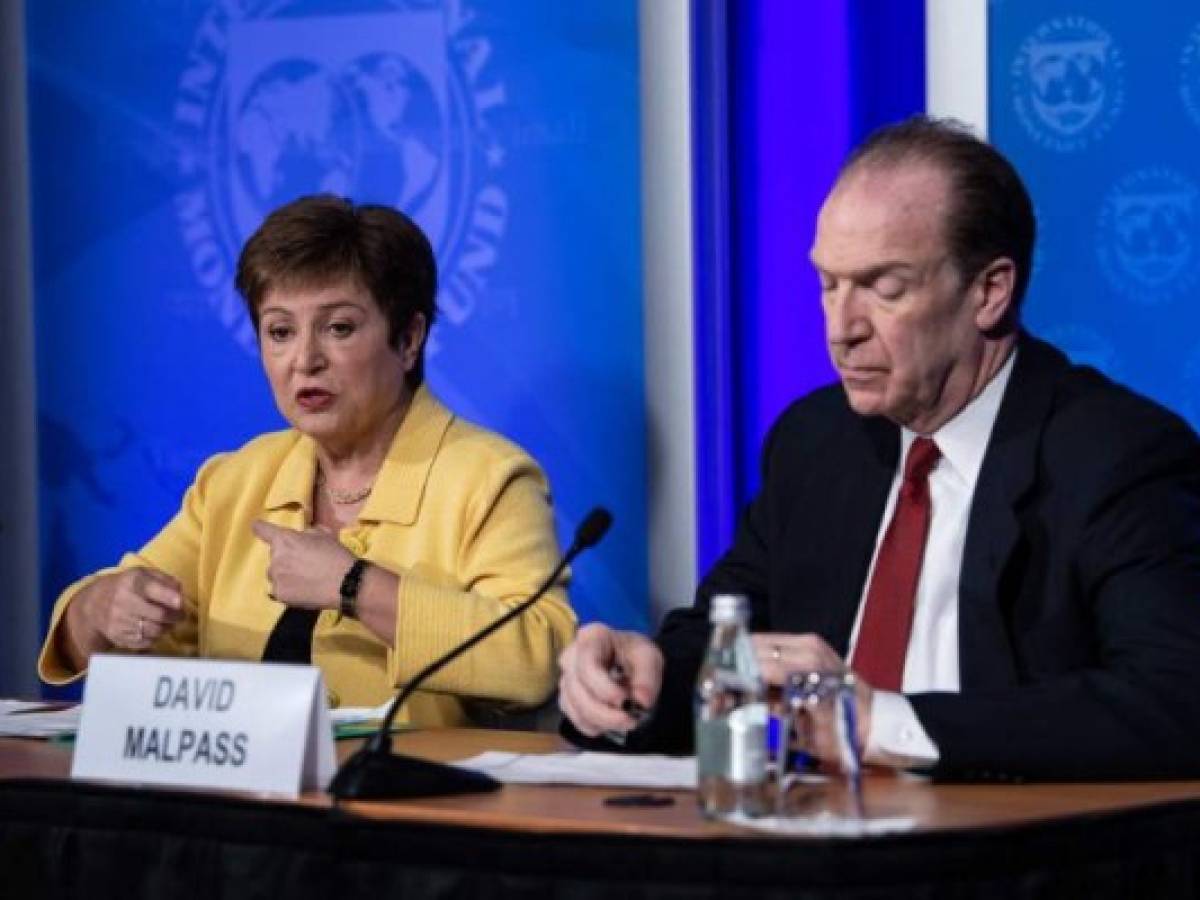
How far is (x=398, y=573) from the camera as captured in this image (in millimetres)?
3467

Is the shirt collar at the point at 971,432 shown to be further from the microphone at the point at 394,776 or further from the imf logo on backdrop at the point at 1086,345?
the imf logo on backdrop at the point at 1086,345

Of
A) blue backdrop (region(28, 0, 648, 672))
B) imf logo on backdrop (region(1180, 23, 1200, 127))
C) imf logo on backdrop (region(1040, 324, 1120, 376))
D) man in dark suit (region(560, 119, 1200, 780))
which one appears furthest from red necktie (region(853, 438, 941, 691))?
blue backdrop (region(28, 0, 648, 672))

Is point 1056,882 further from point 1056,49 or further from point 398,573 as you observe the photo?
point 1056,49

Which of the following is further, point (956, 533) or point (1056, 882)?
point (956, 533)

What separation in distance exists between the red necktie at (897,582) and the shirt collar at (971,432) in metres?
0.02

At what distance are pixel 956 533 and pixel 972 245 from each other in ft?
1.20

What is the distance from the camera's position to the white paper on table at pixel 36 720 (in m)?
3.10

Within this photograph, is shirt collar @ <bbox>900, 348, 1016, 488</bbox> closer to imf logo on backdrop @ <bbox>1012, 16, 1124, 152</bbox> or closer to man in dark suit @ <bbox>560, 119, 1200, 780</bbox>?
man in dark suit @ <bbox>560, 119, 1200, 780</bbox>

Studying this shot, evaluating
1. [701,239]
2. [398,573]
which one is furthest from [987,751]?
[701,239]

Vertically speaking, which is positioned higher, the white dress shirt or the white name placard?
Answer: the white dress shirt

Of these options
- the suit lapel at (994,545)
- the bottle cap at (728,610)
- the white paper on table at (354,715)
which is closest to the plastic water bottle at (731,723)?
the bottle cap at (728,610)

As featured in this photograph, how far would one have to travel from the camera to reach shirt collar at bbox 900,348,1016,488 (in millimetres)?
2930

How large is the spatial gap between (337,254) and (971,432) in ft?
3.93

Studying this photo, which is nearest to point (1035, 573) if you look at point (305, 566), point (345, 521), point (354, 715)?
point (354, 715)
